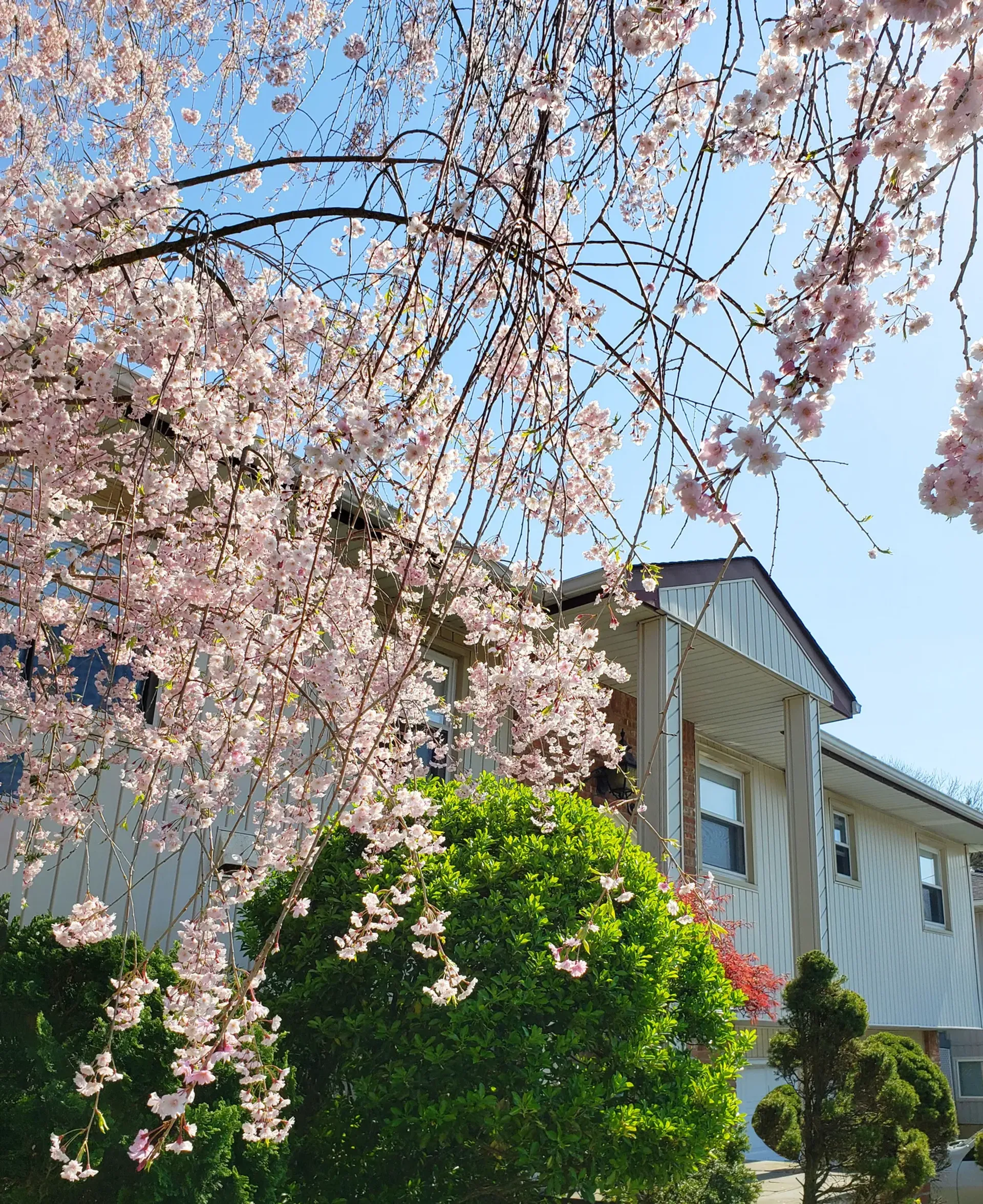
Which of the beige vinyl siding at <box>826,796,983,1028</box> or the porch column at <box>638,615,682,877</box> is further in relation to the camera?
the beige vinyl siding at <box>826,796,983,1028</box>

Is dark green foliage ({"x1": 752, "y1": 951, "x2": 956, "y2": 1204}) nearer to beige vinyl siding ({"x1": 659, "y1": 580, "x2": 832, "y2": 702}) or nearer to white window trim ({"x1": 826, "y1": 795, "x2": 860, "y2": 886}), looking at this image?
beige vinyl siding ({"x1": 659, "y1": 580, "x2": 832, "y2": 702})

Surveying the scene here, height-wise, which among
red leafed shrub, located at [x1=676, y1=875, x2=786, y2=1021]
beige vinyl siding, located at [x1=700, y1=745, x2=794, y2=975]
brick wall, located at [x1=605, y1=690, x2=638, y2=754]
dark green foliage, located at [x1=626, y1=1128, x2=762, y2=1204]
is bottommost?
dark green foliage, located at [x1=626, y1=1128, x2=762, y2=1204]

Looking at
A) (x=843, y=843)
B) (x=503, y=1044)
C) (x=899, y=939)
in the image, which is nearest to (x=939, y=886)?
(x=899, y=939)

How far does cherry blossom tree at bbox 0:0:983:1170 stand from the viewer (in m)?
2.40

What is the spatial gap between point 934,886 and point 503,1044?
50.0ft

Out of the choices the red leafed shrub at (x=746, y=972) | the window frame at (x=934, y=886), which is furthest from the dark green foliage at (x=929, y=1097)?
the window frame at (x=934, y=886)

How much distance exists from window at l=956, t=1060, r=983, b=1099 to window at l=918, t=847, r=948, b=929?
8.80ft

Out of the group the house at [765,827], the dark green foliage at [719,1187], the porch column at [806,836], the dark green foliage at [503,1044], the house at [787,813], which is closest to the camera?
the dark green foliage at [503,1044]

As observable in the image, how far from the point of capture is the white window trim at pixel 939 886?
1603 centimetres

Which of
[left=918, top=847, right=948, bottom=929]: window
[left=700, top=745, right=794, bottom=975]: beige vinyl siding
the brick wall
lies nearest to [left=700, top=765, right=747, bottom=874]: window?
[left=700, top=745, right=794, bottom=975]: beige vinyl siding

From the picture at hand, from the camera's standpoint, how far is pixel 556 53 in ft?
8.75

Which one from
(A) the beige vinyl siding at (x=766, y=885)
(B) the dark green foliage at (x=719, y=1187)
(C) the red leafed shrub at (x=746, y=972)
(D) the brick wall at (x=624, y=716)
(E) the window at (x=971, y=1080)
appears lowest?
(B) the dark green foliage at (x=719, y=1187)

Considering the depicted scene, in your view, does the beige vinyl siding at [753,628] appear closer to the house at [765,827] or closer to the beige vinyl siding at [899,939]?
the house at [765,827]

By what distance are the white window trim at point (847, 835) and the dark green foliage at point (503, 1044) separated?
31.1 feet
